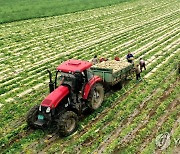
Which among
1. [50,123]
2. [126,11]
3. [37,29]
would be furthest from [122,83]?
[126,11]

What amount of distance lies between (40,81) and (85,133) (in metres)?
6.29

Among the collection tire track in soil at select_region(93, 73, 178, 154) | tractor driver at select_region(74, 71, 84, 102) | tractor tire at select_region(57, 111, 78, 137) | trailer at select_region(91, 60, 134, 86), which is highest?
tractor driver at select_region(74, 71, 84, 102)

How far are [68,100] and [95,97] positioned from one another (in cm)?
171

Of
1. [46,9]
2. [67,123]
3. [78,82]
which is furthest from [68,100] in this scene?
[46,9]

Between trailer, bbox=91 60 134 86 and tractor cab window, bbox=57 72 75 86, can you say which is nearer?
tractor cab window, bbox=57 72 75 86

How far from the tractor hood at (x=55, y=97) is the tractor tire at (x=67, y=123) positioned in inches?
22.1

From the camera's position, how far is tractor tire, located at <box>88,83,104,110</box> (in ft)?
41.2

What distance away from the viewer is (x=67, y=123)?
11.4 metres

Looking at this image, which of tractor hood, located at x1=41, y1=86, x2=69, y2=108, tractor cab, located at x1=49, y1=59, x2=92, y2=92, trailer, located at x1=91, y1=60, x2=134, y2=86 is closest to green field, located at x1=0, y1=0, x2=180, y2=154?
trailer, located at x1=91, y1=60, x2=134, y2=86

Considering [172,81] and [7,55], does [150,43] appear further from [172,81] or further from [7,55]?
[7,55]

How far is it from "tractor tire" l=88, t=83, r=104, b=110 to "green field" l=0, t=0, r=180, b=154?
32cm

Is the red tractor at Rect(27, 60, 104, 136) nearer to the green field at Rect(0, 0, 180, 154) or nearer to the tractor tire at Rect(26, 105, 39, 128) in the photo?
the tractor tire at Rect(26, 105, 39, 128)

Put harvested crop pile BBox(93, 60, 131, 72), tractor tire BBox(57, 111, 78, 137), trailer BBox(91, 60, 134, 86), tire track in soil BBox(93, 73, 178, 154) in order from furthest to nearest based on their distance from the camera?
harvested crop pile BBox(93, 60, 131, 72) < trailer BBox(91, 60, 134, 86) < tractor tire BBox(57, 111, 78, 137) < tire track in soil BBox(93, 73, 178, 154)

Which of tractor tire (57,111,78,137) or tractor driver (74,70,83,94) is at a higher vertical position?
tractor driver (74,70,83,94)
